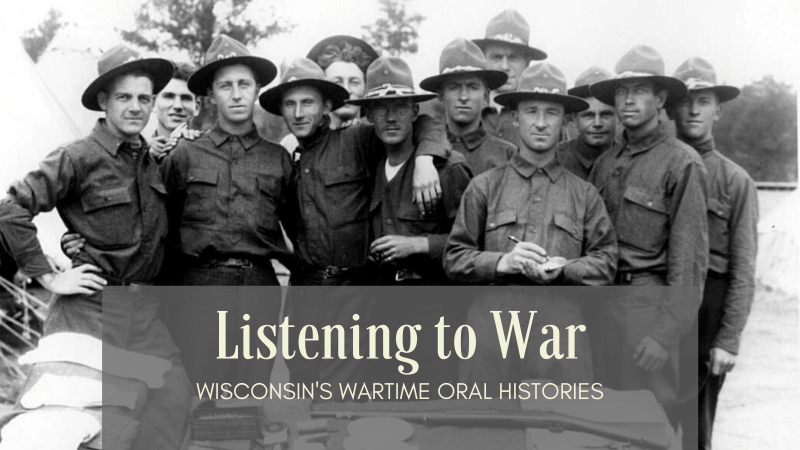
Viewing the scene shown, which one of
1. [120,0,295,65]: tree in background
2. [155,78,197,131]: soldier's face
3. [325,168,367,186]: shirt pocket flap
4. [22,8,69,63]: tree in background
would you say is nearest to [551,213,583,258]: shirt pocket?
[325,168,367,186]: shirt pocket flap

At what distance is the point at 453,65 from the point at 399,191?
56 cm

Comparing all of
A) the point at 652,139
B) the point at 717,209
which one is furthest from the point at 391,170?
the point at 717,209

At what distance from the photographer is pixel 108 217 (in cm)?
278

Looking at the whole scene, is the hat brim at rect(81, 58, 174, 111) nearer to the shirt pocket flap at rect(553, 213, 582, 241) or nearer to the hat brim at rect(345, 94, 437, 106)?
the hat brim at rect(345, 94, 437, 106)

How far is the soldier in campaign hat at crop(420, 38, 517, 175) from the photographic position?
313 centimetres

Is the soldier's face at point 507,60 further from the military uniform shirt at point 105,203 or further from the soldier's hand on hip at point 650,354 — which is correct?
the military uniform shirt at point 105,203

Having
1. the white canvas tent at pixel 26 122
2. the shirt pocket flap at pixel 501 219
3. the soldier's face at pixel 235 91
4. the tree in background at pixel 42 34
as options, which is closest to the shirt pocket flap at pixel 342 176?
the soldier's face at pixel 235 91

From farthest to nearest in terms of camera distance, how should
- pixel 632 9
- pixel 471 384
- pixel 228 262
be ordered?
pixel 632 9, pixel 228 262, pixel 471 384

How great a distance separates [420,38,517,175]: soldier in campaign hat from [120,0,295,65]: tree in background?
891mm

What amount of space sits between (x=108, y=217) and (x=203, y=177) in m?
0.39

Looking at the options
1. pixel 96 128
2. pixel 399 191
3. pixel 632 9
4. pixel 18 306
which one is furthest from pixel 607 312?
pixel 18 306

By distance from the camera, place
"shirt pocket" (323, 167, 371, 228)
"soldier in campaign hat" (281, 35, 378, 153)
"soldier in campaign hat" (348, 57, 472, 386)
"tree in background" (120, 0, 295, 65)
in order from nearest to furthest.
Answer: "soldier in campaign hat" (348, 57, 472, 386), "shirt pocket" (323, 167, 371, 228), "soldier in campaign hat" (281, 35, 378, 153), "tree in background" (120, 0, 295, 65)

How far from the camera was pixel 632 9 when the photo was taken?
3.31 meters

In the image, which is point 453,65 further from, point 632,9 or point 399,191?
point 632,9
